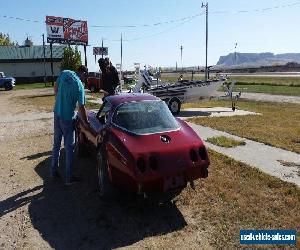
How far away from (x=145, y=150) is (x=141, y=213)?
1.00m

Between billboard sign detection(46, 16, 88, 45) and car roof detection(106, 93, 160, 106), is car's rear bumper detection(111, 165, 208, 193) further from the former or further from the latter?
billboard sign detection(46, 16, 88, 45)

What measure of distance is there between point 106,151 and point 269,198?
259 centimetres

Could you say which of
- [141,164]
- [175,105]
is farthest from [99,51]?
[141,164]

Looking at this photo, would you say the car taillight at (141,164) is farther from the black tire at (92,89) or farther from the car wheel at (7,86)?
the car wheel at (7,86)

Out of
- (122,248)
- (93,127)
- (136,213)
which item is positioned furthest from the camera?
(93,127)

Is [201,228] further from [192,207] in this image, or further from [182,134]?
[182,134]

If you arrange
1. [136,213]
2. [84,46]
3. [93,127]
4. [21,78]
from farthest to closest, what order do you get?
1. [21,78]
2. [84,46]
3. [93,127]
4. [136,213]

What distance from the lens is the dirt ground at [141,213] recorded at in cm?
479

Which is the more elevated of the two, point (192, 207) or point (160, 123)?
point (160, 123)

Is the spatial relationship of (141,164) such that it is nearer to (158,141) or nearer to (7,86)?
(158,141)

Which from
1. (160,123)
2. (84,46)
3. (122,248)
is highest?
(84,46)

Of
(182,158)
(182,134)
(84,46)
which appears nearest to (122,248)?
(182,158)

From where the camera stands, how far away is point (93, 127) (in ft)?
23.3

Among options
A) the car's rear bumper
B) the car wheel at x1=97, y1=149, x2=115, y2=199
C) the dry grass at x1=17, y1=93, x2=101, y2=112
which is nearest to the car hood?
the car's rear bumper
